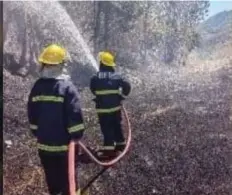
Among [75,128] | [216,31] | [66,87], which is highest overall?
[216,31]

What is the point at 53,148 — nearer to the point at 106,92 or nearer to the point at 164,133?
the point at 106,92

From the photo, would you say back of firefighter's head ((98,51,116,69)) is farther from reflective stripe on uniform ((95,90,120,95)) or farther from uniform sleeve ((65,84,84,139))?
uniform sleeve ((65,84,84,139))

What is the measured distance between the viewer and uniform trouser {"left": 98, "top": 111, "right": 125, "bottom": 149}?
4.48 meters

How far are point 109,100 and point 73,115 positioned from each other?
913 mm

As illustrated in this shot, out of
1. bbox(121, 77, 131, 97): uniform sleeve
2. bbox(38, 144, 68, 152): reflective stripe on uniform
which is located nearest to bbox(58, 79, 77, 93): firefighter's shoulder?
bbox(38, 144, 68, 152): reflective stripe on uniform

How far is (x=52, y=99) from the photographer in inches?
145

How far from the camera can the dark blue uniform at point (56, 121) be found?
355cm

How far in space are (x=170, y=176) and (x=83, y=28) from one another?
1.60 m

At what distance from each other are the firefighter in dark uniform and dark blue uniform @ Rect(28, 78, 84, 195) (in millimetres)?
631

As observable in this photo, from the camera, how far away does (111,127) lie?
4.48 metres

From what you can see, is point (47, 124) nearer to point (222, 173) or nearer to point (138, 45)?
point (138, 45)

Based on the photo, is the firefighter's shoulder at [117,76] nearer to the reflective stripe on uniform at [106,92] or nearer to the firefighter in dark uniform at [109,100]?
the firefighter in dark uniform at [109,100]

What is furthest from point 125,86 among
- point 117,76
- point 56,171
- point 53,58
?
point 56,171

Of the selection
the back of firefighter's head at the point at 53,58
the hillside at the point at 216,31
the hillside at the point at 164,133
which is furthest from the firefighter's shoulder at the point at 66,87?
the hillside at the point at 216,31
